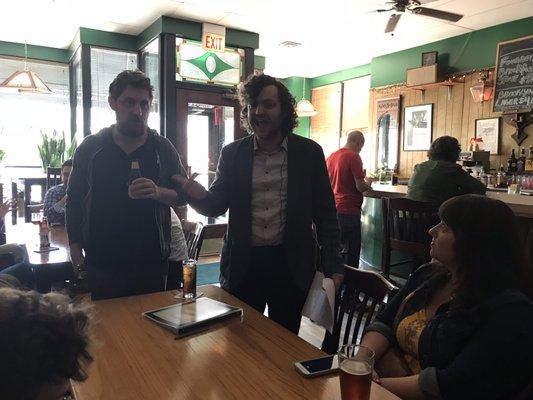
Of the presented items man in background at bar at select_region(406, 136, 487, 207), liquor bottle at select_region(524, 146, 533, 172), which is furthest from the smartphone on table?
liquor bottle at select_region(524, 146, 533, 172)

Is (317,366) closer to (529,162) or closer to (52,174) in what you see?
(52,174)

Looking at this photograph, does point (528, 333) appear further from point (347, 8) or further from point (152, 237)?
point (347, 8)

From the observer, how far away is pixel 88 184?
1.94m

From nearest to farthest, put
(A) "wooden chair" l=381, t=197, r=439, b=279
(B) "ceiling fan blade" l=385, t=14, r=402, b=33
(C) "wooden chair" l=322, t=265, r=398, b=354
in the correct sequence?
(C) "wooden chair" l=322, t=265, r=398, b=354 → (A) "wooden chair" l=381, t=197, r=439, b=279 → (B) "ceiling fan blade" l=385, t=14, r=402, b=33

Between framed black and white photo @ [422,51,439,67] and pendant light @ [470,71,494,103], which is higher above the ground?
framed black and white photo @ [422,51,439,67]

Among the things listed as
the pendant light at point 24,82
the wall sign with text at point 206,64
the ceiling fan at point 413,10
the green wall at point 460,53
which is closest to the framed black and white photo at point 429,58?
the green wall at point 460,53

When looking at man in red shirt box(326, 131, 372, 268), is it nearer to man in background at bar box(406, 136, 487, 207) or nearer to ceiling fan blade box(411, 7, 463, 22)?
man in background at bar box(406, 136, 487, 207)

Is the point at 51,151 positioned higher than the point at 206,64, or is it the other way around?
the point at 206,64

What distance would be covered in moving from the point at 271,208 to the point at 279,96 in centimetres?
46

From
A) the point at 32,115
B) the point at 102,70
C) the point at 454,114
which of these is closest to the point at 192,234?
the point at 102,70

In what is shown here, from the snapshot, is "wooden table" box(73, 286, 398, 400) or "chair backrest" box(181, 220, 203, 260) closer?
"wooden table" box(73, 286, 398, 400)

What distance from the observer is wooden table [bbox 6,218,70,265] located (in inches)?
91.9

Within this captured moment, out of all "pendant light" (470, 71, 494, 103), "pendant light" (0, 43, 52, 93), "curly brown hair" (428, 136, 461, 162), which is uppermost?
"pendant light" (470, 71, 494, 103)

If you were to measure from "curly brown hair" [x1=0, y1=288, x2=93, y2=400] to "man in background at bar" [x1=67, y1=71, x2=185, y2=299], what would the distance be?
3.80ft
